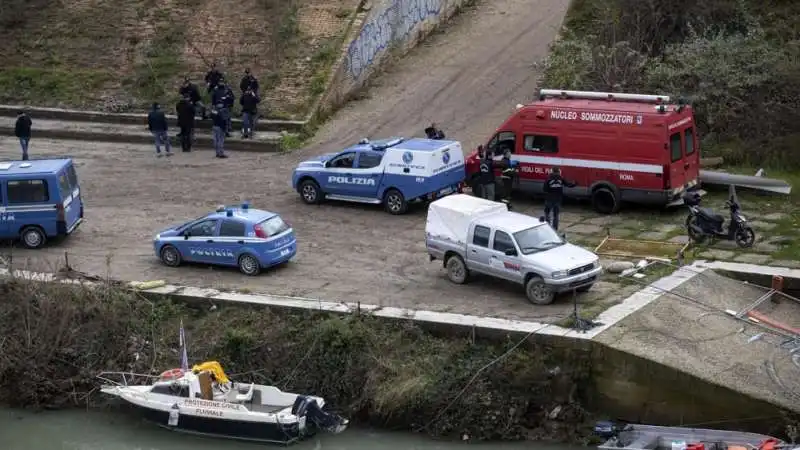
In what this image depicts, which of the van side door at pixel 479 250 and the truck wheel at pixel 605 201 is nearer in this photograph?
the van side door at pixel 479 250

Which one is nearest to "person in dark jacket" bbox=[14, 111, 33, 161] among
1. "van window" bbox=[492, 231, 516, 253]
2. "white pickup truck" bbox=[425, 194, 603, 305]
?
"white pickup truck" bbox=[425, 194, 603, 305]

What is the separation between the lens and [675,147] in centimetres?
2742

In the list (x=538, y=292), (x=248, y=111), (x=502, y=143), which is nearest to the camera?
(x=538, y=292)

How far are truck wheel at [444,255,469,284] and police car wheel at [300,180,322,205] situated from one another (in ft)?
20.1

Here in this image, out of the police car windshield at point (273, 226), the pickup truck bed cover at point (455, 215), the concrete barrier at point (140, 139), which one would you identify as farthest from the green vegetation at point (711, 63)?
the police car windshield at point (273, 226)

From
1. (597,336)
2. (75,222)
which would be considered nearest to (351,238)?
(75,222)

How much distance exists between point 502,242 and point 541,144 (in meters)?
5.93

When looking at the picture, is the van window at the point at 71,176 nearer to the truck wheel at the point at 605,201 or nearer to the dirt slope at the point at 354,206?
the dirt slope at the point at 354,206

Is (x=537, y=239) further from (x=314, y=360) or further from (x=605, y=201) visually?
(x=605, y=201)

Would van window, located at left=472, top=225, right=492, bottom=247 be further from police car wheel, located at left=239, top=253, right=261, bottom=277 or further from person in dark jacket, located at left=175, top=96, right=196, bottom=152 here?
person in dark jacket, located at left=175, top=96, right=196, bottom=152

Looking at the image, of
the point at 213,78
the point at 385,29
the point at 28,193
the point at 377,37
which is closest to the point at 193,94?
the point at 213,78

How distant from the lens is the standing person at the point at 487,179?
92.9 ft

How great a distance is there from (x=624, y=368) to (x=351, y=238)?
8.24m

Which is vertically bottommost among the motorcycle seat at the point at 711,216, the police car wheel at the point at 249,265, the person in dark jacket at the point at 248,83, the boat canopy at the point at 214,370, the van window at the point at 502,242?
the boat canopy at the point at 214,370
